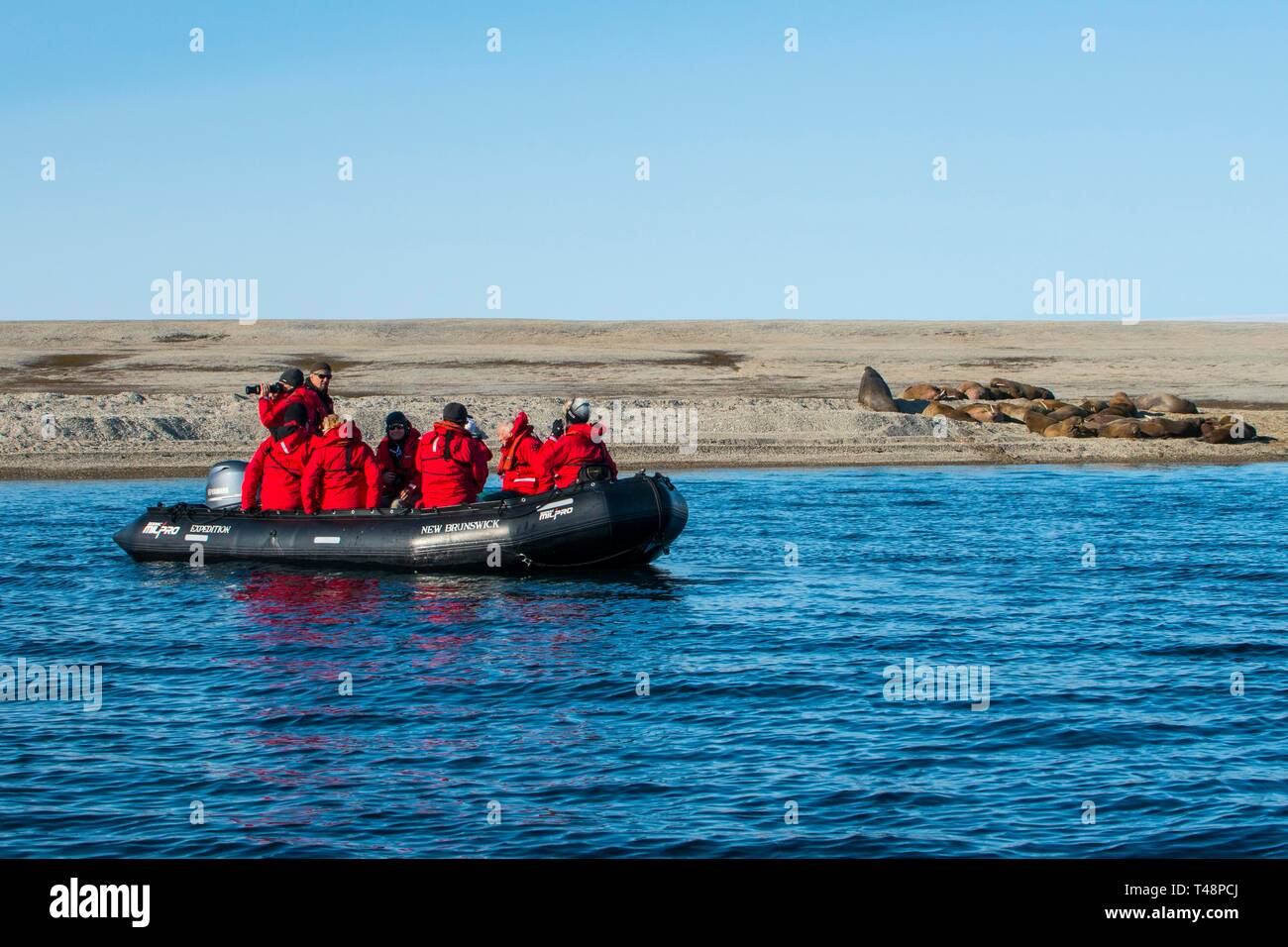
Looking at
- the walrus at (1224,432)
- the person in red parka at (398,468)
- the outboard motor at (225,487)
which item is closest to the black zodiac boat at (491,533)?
the person in red parka at (398,468)

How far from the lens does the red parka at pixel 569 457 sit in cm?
1923

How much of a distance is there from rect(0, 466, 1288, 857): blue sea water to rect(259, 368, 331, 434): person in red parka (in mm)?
2063

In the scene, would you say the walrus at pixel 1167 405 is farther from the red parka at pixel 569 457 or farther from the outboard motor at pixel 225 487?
the outboard motor at pixel 225 487

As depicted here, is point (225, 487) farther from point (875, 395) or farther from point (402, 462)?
point (875, 395)

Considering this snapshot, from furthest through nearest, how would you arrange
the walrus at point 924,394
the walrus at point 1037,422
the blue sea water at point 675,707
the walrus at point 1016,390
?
the walrus at point 1016,390
the walrus at point 924,394
the walrus at point 1037,422
the blue sea water at point 675,707

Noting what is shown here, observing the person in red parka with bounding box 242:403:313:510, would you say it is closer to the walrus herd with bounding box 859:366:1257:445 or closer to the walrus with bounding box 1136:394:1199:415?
the walrus herd with bounding box 859:366:1257:445

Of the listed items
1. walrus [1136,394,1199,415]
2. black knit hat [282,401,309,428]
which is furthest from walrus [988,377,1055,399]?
black knit hat [282,401,309,428]

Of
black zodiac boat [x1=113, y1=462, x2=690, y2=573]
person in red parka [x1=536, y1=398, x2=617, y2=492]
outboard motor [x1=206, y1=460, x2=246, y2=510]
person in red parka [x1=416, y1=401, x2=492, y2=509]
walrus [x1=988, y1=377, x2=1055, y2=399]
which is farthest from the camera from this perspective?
walrus [x1=988, y1=377, x2=1055, y2=399]

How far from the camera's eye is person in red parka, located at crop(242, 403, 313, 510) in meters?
19.5

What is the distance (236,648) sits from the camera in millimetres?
15039

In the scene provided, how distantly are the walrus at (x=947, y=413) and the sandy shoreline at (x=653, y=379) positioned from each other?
132cm

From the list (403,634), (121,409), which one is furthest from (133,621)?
(121,409)
